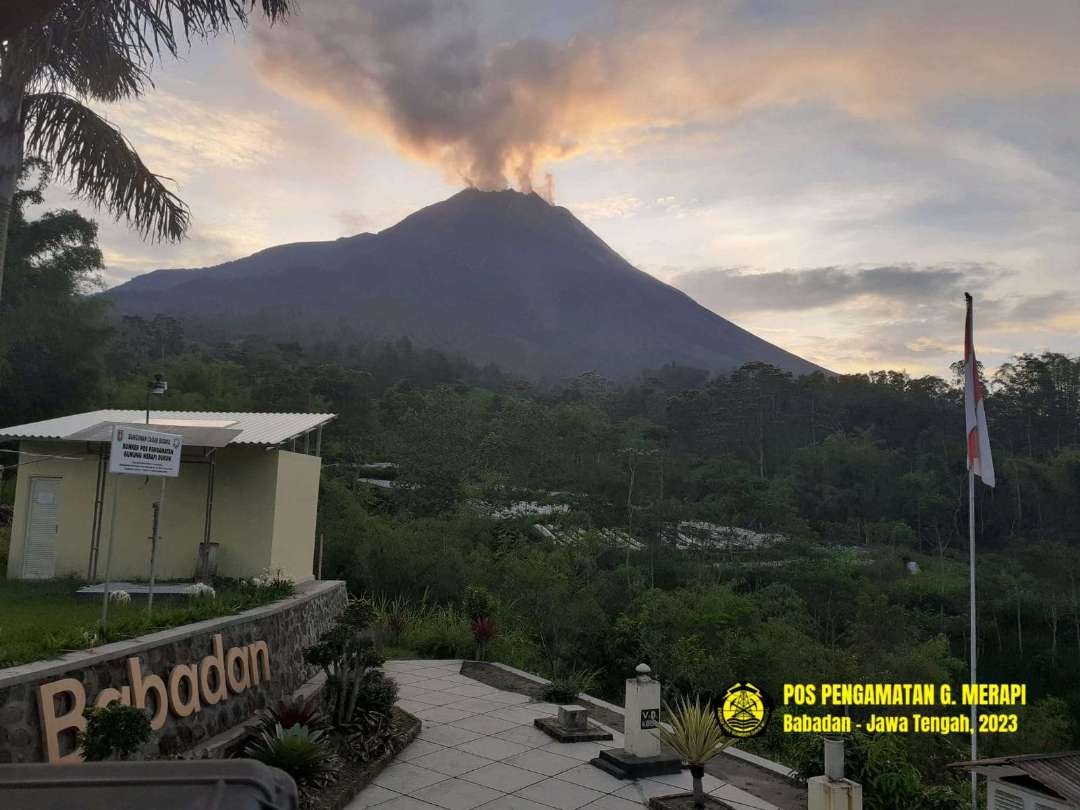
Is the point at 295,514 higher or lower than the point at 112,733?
higher

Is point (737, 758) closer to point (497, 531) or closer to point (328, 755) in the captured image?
point (328, 755)

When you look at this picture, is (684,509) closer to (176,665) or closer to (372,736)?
(372,736)

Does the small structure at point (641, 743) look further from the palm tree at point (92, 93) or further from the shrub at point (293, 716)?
the palm tree at point (92, 93)

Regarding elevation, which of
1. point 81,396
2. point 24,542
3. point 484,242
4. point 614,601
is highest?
point 484,242

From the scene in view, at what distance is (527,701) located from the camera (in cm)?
1000

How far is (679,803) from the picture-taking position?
621 cm

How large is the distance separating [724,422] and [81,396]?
4300 cm

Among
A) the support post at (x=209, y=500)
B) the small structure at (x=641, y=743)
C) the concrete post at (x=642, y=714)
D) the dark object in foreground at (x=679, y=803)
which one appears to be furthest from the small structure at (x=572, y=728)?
the support post at (x=209, y=500)

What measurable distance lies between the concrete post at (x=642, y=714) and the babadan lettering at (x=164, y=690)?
368 cm

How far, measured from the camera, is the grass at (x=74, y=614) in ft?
16.7

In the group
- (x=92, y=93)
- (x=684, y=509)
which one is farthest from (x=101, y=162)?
(x=684, y=509)

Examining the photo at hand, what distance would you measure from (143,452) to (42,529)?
5.81 meters

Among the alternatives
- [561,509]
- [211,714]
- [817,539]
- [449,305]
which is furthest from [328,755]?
[449,305]

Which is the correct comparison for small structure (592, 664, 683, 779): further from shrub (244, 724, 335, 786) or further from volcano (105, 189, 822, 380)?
volcano (105, 189, 822, 380)
